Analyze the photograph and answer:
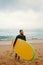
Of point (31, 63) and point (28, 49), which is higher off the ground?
point (28, 49)

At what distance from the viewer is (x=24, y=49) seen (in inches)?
304

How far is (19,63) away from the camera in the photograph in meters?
7.53

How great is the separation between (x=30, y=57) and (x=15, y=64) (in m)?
0.68

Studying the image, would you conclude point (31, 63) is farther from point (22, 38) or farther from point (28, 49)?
point (22, 38)

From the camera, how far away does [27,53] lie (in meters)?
7.50

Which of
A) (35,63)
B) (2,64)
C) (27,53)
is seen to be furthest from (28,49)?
(2,64)

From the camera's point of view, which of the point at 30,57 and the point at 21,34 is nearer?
the point at 30,57

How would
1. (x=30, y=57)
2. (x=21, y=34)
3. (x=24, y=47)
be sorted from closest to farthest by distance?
(x=30, y=57) → (x=24, y=47) → (x=21, y=34)

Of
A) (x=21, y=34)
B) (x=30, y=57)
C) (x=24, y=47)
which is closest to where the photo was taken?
(x=30, y=57)

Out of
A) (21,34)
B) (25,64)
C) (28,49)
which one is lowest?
(25,64)

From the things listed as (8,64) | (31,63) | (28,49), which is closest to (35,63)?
(31,63)

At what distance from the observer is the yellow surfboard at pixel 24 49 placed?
723 cm

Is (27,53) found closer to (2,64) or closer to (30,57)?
(30,57)

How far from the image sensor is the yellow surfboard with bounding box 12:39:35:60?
7226 mm
